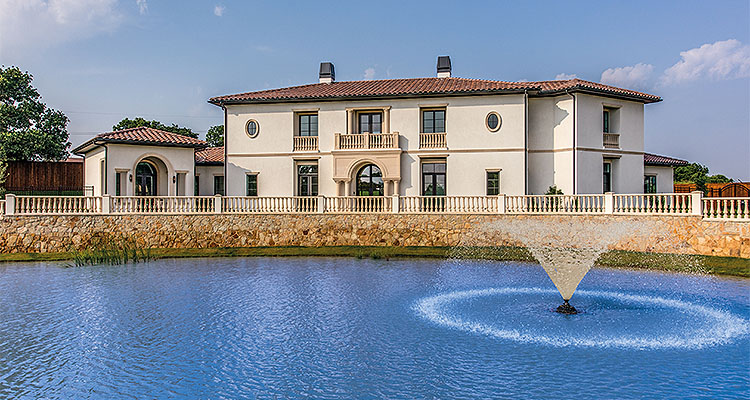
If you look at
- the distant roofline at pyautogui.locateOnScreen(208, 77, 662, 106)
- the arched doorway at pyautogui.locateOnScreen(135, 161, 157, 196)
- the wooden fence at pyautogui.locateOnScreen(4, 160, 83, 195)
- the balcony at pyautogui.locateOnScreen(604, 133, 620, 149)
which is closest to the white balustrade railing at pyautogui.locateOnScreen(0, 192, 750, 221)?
the arched doorway at pyautogui.locateOnScreen(135, 161, 157, 196)

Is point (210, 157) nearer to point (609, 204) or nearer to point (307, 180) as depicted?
point (307, 180)

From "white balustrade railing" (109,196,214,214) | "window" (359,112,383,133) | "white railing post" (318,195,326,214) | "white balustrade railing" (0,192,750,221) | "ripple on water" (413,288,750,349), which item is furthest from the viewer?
"window" (359,112,383,133)

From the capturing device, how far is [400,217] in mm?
23156

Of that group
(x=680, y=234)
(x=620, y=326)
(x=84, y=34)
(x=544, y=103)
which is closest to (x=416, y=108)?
(x=544, y=103)

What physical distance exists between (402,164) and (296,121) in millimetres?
6237

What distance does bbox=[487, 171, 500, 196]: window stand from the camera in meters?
26.4

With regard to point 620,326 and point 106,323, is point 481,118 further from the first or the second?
Result: point 106,323

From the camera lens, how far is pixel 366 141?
27.2 meters

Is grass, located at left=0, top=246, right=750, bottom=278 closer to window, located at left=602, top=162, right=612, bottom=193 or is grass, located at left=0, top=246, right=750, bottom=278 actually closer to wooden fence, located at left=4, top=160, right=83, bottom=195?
window, located at left=602, top=162, right=612, bottom=193

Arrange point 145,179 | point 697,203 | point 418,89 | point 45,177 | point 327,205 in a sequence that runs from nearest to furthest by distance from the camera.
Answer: point 697,203
point 327,205
point 418,89
point 145,179
point 45,177

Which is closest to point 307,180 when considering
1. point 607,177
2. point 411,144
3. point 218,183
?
point 411,144

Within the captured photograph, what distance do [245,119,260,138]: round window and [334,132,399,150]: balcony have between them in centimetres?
445

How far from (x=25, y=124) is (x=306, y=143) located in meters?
20.7

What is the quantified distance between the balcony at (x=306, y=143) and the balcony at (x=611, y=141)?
14866 mm
